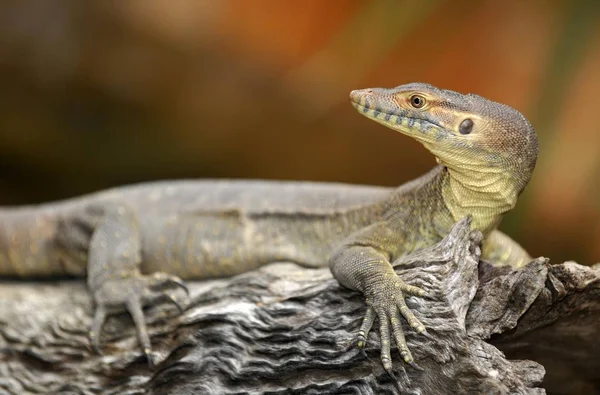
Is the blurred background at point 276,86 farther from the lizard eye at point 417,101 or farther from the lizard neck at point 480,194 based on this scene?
the lizard eye at point 417,101

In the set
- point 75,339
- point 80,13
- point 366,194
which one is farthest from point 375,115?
point 80,13

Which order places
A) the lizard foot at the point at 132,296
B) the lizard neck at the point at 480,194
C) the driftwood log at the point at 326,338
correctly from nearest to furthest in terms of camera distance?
the driftwood log at the point at 326,338 → the lizard neck at the point at 480,194 → the lizard foot at the point at 132,296

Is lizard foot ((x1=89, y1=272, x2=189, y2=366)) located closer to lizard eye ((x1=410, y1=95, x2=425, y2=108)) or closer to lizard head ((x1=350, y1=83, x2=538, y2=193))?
lizard head ((x1=350, y1=83, x2=538, y2=193))

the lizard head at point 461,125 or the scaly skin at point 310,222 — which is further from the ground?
the lizard head at point 461,125

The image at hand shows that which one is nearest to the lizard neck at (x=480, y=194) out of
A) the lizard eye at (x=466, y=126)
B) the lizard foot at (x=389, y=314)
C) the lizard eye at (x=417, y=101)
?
the lizard eye at (x=466, y=126)

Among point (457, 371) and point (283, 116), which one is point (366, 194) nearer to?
point (457, 371)
